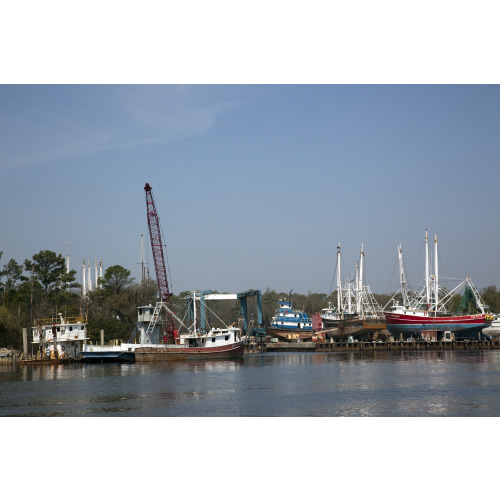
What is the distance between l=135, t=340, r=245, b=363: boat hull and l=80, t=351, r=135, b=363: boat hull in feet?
2.39

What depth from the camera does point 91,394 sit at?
28688mm

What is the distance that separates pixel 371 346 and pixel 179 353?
97.5 ft

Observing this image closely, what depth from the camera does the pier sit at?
68.6m

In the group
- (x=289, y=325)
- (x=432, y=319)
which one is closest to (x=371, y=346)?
(x=432, y=319)

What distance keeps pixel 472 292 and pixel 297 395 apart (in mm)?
57518

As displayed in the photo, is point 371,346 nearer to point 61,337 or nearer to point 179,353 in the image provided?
point 179,353

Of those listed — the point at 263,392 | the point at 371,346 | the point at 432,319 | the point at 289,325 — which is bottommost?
the point at 371,346

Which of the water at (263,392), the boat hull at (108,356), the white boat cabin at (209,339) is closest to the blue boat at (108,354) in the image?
the boat hull at (108,356)

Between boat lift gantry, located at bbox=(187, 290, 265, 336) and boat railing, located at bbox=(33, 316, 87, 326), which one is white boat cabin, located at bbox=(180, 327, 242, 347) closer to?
boat lift gantry, located at bbox=(187, 290, 265, 336)

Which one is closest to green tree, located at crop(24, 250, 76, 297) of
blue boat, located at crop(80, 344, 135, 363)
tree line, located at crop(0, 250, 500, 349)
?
tree line, located at crop(0, 250, 500, 349)

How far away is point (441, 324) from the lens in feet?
241
